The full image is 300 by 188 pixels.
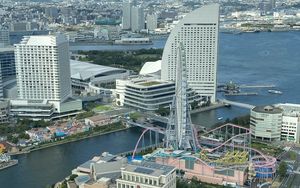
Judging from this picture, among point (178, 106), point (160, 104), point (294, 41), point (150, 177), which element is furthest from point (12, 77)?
point (294, 41)

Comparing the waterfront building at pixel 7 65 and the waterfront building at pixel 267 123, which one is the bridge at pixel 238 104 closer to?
the waterfront building at pixel 267 123

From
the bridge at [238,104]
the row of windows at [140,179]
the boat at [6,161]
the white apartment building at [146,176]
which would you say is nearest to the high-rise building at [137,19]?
the bridge at [238,104]

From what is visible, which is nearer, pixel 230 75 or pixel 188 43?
pixel 188 43

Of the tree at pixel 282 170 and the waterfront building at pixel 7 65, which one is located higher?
the waterfront building at pixel 7 65

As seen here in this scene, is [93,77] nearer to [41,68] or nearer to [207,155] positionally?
[41,68]

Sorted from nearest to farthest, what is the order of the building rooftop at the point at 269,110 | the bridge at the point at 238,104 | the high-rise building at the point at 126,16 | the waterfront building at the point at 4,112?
the building rooftop at the point at 269,110 < the waterfront building at the point at 4,112 < the bridge at the point at 238,104 < the high-rise building at the point at 126,16

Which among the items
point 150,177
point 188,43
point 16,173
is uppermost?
point 188,43

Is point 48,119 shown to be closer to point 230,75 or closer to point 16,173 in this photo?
point 16,173
